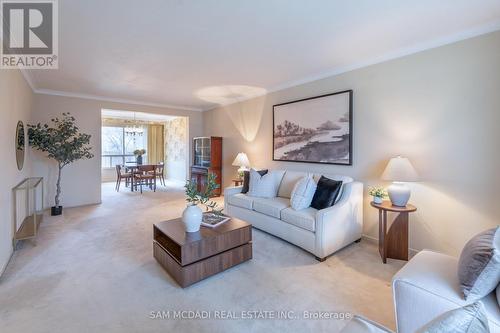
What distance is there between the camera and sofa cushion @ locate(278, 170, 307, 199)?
12.2 feet

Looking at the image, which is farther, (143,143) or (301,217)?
(143,143)

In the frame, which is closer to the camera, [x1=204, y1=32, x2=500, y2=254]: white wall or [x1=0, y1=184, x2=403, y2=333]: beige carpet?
[x1=0, y1=184, x2=403, y2=333]: beige carpet

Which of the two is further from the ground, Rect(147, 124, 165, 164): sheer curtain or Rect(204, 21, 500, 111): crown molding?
Rect(204, 21, 500, 111): crown molding

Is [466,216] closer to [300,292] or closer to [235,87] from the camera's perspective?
[300,292]

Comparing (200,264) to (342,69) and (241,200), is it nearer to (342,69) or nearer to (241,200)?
(241,200)

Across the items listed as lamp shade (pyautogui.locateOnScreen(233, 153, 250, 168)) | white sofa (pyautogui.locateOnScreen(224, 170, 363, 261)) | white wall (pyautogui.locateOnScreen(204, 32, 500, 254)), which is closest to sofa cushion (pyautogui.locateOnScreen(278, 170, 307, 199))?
white sofa (pyautogui.locateOnScreen(224, 170, 363, 261))

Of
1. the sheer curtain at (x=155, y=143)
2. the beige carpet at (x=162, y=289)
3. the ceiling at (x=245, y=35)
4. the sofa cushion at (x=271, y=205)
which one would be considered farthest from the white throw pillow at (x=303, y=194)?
the sheer curtain at (x=155, y=143)

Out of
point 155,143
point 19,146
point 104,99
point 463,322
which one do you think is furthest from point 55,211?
point 463,322

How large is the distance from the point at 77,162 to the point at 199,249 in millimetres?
4419

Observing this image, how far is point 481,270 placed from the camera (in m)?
1.20

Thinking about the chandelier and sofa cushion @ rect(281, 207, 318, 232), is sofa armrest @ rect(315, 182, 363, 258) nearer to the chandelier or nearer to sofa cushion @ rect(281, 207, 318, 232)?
→ sofa cushion @ rect(281, 207, 318, 232)

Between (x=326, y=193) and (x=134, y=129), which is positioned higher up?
(x=134, y=129)

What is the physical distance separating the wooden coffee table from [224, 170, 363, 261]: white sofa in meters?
0.66

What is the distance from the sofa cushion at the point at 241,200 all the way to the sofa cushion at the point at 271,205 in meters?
0.12
